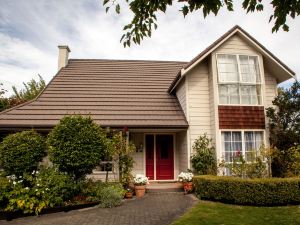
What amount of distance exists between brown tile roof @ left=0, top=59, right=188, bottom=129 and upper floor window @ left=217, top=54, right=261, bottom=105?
2513mm

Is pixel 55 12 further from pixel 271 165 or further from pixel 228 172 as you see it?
pixel 271 165

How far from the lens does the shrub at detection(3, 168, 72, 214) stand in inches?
350

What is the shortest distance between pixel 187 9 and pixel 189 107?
8.68m

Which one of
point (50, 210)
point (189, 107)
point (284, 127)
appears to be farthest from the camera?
point (189, 107)

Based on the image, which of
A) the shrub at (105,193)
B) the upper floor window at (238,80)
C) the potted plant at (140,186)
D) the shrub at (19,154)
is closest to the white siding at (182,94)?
the upper floor window at (238,80)

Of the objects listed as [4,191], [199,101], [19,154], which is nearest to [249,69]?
[199,101]

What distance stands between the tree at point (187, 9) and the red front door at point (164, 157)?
33.4 ft

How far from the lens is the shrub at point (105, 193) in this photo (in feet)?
31.7

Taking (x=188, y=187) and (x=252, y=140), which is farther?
(x=252, y=140)

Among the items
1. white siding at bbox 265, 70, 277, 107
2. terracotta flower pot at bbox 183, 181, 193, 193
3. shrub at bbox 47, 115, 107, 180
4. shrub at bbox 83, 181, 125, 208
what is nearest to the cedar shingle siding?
white siding at bbox 265, 70, 277, 107

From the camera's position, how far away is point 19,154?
392 inches

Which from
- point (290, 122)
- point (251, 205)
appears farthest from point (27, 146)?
point (290, 122)

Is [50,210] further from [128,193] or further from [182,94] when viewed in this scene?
[182,94]

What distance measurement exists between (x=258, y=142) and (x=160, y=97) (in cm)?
571
